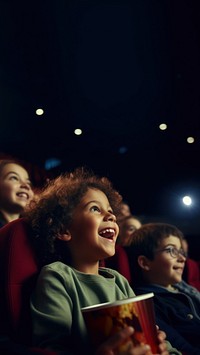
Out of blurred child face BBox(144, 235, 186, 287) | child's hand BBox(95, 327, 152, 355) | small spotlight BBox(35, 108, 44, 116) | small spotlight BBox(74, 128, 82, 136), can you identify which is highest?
small spotlight BBox(74, 128, 82, 136)

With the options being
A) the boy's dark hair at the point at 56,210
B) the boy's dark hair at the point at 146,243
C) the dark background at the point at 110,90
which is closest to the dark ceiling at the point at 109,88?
the dark background at the point at 110,90

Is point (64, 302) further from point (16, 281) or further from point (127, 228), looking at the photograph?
point (127, 228)

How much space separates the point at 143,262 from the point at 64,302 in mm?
538

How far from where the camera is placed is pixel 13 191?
1.79 meters

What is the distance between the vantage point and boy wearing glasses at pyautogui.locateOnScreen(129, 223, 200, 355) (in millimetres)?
1323

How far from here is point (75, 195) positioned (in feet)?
3.76

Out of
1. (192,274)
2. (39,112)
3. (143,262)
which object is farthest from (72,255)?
(39,112)

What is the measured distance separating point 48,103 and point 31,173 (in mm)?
730

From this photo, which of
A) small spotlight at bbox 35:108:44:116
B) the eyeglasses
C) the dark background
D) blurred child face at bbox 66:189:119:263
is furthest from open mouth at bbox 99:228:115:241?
small spotlight at bbox 35:108:44:116

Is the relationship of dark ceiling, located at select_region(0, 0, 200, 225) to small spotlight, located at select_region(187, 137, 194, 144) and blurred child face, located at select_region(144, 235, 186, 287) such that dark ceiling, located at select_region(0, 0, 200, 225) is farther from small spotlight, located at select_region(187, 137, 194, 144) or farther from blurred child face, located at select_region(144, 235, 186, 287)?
blurred child face, located at select_region(144, 235, 186, 287)

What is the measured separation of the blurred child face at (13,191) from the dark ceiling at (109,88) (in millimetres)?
280

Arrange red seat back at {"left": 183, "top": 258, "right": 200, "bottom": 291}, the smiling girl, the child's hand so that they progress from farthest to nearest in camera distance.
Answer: the smiling girl
red seat back at {"left": 183, "top": 258, "right": 200, "bottom": 291}
the child's hand

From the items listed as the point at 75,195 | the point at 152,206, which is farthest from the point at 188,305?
the point at 152,206

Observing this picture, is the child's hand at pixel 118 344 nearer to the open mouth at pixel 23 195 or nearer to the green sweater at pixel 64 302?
the green sweater at pixel 64 302
